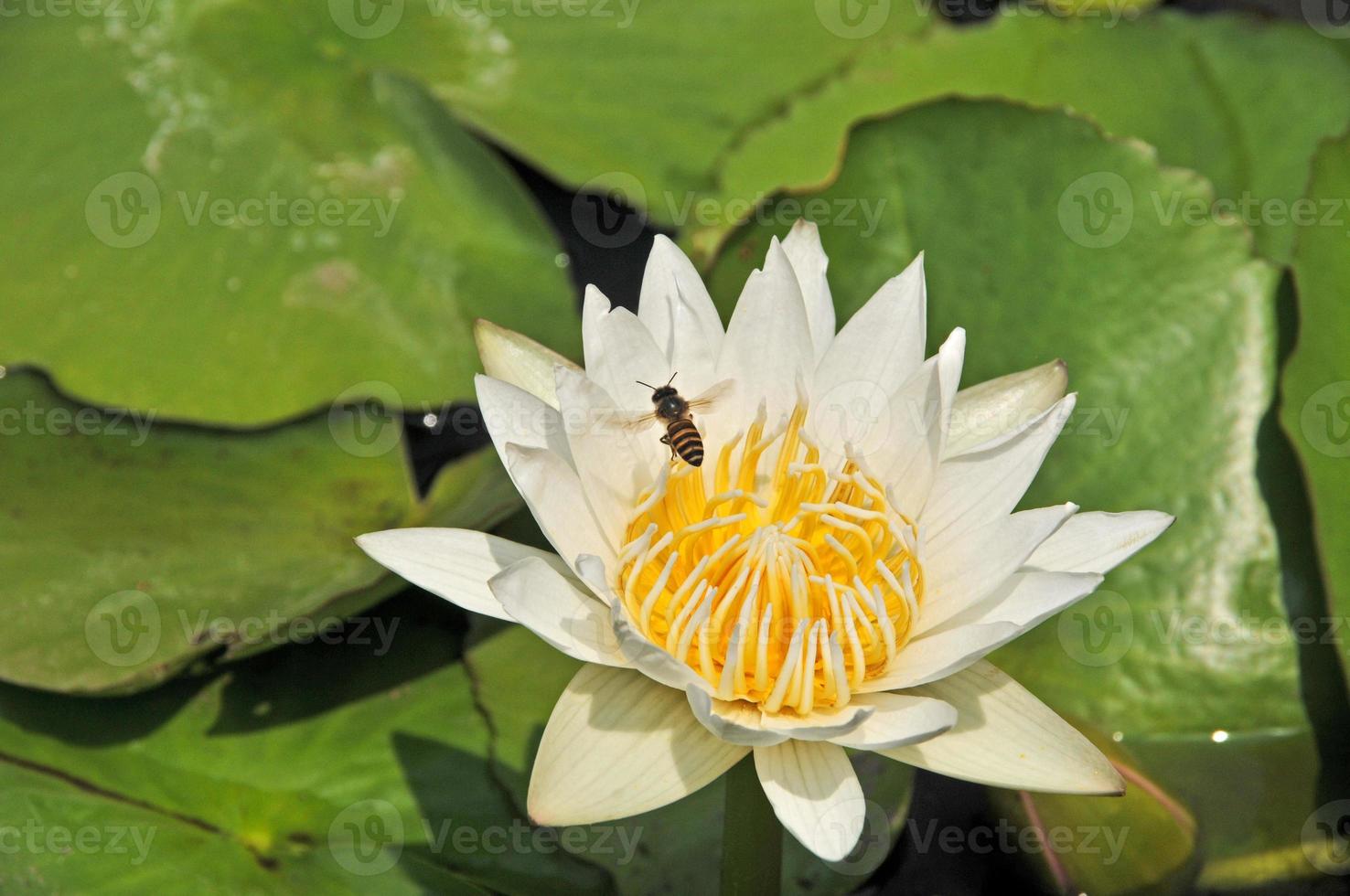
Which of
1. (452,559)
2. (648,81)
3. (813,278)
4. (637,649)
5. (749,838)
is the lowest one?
(749,838)

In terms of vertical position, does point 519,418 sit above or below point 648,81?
below

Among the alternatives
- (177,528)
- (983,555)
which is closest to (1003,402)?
(983,555)

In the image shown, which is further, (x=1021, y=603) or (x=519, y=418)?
(x=519, y=418)

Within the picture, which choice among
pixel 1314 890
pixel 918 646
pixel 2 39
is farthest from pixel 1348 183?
pixel 2 39

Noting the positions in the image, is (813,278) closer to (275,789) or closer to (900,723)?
(900,723)

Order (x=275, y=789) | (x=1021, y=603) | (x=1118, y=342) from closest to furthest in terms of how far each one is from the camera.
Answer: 1. (x=1021, y=603)
2. (x=275, y=789)
3. (x=1118, y=342)

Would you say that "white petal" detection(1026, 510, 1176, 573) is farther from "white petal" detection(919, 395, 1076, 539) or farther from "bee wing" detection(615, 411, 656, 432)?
"bee wing" detection(615, 411, 656, 432)

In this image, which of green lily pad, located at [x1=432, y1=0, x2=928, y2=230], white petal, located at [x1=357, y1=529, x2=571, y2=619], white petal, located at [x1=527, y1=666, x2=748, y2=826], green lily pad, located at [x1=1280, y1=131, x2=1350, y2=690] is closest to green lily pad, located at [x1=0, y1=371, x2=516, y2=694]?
white petal, located at [x1=357, y1=529, x2=571, y2=619]
